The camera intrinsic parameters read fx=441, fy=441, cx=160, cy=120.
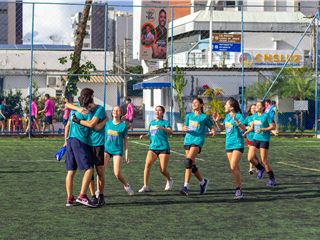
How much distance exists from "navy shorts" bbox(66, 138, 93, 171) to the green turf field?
0.63 meters

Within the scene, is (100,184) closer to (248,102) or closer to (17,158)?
(17,158)

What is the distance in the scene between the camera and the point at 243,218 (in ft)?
19.7

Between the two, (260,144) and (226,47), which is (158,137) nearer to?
(260,144)

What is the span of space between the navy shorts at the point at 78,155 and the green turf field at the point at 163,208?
2.07 ft

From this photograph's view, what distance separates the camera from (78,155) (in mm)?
6434

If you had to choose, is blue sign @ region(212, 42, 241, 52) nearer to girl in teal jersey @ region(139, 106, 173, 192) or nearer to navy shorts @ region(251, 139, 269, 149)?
navy shorts @ region(251, 139, 269, 149)

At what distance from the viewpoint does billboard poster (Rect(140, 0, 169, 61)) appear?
23.2 metres

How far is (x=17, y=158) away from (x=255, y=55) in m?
26.3

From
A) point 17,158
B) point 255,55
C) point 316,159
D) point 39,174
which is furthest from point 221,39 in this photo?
point 39,174

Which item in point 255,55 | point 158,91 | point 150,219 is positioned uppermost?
point 255,55

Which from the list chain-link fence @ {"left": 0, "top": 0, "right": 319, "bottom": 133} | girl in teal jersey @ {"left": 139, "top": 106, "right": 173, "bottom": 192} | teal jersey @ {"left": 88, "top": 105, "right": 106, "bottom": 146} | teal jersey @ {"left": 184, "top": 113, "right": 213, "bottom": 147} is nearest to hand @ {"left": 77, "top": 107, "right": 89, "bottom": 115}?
teal jersey @ {"left": 88, "top": 105, "right": 106, "bottom": 146}

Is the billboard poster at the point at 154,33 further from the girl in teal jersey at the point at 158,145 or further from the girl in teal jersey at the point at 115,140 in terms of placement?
the girl in teal jersey at the point at 115,140

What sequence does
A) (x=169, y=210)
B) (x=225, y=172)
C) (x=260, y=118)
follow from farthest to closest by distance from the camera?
(x=225, y=172), (x=260, y=118), (x=169, y=210)

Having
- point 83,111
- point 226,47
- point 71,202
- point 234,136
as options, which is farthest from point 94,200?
point 226,47
